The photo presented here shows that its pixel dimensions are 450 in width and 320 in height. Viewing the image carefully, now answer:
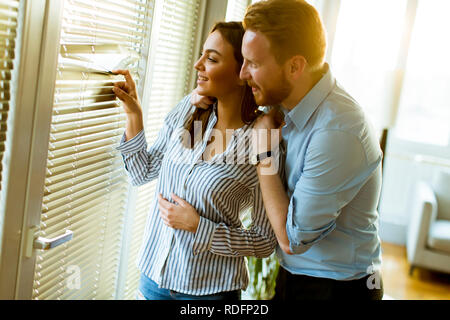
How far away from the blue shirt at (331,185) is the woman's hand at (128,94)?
447mm

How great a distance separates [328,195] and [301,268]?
12.8 inches

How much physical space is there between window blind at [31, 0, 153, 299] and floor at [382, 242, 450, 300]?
270 cm

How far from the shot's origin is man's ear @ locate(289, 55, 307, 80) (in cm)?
133

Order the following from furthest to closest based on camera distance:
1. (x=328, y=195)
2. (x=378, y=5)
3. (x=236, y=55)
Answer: (x=378, y=5), (x=236, y=55), (x=328, y=195)

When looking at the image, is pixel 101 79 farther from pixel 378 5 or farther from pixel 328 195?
pixel 378 5

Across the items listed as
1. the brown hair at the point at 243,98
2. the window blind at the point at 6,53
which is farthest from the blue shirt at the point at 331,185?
the window blind at the point at 6,53

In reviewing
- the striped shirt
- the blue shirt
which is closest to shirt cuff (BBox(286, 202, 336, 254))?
the blue shirt

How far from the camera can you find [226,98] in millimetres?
1456

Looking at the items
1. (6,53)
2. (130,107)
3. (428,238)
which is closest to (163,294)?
(130,107)

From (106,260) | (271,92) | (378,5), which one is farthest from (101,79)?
(378,5)

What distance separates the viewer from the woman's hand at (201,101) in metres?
1.47

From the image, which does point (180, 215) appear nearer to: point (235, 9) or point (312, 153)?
point (312, 153)

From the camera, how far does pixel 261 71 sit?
4.34 ft

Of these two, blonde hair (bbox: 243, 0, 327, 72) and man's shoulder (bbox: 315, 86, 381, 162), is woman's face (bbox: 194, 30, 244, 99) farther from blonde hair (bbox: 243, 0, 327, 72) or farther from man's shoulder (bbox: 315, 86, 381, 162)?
man's shoulder (bbox: 315, 86, 381, 162)
